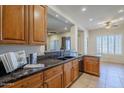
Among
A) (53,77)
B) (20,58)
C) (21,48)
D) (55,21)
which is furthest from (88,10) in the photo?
(20,58)

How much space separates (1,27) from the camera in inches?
68.1

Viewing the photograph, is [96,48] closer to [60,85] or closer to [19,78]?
[60,85]

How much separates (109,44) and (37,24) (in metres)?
8.85

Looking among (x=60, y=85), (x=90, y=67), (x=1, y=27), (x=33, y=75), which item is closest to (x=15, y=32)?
(x=1, y=27)

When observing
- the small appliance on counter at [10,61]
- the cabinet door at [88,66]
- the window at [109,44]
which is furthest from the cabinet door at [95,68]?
the window at [109,44]

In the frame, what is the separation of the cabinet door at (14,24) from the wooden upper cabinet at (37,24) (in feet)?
0.55

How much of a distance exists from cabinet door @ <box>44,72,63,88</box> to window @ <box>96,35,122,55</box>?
8074 mm

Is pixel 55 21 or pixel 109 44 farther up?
pixel 55 21

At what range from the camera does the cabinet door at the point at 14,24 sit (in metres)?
1.77

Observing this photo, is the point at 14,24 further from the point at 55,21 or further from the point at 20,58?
the point at 55,21

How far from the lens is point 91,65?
556 cm

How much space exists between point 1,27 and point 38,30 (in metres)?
0.94

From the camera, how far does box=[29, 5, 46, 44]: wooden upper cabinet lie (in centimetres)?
239

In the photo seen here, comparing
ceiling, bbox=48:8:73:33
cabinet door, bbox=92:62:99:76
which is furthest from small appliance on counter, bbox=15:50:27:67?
cabinet door, bbox=92:62:99:76
